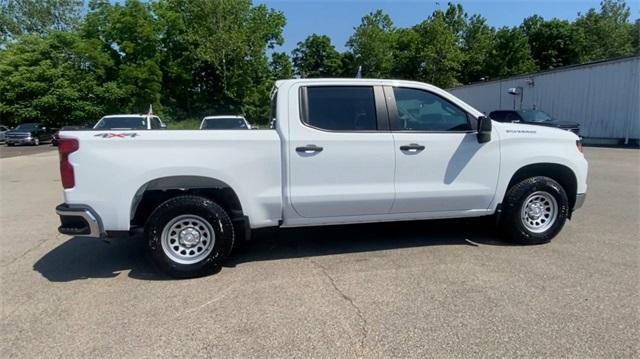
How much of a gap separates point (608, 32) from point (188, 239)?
58789 millimetres

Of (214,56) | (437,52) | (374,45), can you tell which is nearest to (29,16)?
(214,56)

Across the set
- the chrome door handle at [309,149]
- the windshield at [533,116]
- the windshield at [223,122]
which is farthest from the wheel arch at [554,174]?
the windshield at [533,116]

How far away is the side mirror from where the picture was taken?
4.64m

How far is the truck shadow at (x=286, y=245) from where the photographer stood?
15.4 feet

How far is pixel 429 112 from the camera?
488cm

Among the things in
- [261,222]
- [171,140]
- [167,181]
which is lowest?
[261,222]

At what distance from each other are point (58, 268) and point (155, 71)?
123 feet

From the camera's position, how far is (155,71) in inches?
1518

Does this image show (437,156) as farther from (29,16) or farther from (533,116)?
(29,16)

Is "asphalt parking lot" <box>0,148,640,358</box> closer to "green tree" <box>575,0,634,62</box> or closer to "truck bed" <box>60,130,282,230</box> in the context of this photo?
"truck bed" <box>60,130,282,230</box>

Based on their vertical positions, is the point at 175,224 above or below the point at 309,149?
below

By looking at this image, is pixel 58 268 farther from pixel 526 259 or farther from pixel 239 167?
pixel 526 259

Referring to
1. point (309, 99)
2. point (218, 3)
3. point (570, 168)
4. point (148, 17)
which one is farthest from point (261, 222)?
point (148, 17)

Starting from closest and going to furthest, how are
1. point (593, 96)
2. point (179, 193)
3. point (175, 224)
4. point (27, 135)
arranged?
point (175, 224)
point (179, 193)
point (593, 96)
point (27, 135)
